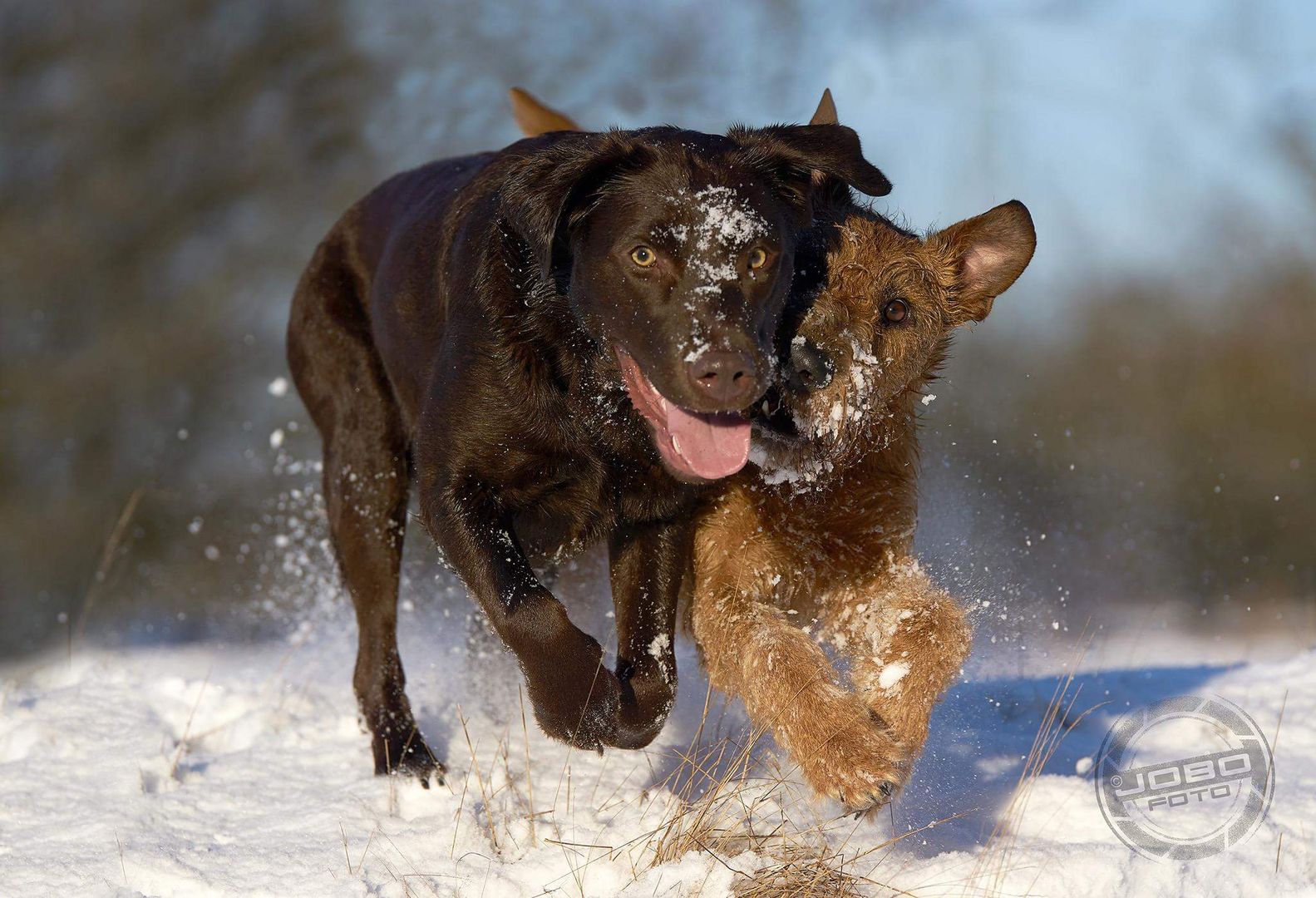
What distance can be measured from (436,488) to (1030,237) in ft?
6.51

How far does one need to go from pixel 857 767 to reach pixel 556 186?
1.64 meters

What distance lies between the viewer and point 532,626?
120 inches

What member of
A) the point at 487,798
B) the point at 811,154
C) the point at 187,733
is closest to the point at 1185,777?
the point at 487,798

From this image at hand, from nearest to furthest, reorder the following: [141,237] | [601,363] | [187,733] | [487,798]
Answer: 1. [601,363]
2. [487,798]
3. [187,733]
4. [141,237]

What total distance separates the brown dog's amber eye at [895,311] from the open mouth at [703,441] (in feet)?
2.73

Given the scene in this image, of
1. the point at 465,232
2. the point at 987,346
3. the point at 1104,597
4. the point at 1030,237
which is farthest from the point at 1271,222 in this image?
the point at 465,232

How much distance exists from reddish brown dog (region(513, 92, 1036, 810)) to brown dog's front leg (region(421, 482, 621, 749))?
517 mm

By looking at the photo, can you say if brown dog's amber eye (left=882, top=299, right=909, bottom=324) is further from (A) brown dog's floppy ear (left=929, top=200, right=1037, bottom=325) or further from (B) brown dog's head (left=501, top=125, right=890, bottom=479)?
(B) brown dog's head (left=501, top=125, right=890, bottom=479)

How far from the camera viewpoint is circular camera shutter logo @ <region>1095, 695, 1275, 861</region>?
3383 mm

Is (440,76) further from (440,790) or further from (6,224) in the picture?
(440,790)

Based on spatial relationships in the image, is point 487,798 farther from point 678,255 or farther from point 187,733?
point 678,255

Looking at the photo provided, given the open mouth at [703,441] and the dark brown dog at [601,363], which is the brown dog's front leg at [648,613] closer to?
the dark brown dog at [601,363]

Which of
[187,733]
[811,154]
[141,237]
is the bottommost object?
[141,237]

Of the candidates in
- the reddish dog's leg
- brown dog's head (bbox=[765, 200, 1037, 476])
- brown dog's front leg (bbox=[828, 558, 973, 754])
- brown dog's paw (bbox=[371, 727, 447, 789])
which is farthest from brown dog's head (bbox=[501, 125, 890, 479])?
brown dog's paw (bbox=[371, 727, 447, 789])
